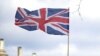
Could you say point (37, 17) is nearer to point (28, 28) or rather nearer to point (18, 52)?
point (28, 28)

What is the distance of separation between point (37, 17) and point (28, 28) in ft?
3.36

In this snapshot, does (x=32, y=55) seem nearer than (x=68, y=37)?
No

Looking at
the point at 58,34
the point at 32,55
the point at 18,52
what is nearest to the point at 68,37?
the point at 58,34

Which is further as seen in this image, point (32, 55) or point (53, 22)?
point (32, 55)

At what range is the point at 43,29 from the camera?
99.7 ft

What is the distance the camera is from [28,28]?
3012cm

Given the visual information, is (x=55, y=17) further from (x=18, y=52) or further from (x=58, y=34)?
(x=18, y=52)

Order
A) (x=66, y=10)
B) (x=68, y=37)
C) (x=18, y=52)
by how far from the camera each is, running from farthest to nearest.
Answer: (x=18, y=52)
(x=66, y=10)
(x=68, y=37)

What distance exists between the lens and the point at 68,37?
29.5m

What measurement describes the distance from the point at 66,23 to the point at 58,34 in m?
1.04

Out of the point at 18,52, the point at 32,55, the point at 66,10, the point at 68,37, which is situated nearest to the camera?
the point at 68,37

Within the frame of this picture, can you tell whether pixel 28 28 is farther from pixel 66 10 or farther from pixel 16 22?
pixel 66 10

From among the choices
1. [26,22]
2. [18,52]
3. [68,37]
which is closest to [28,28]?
[26,22]

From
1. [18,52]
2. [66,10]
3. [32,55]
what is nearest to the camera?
[66,10]
